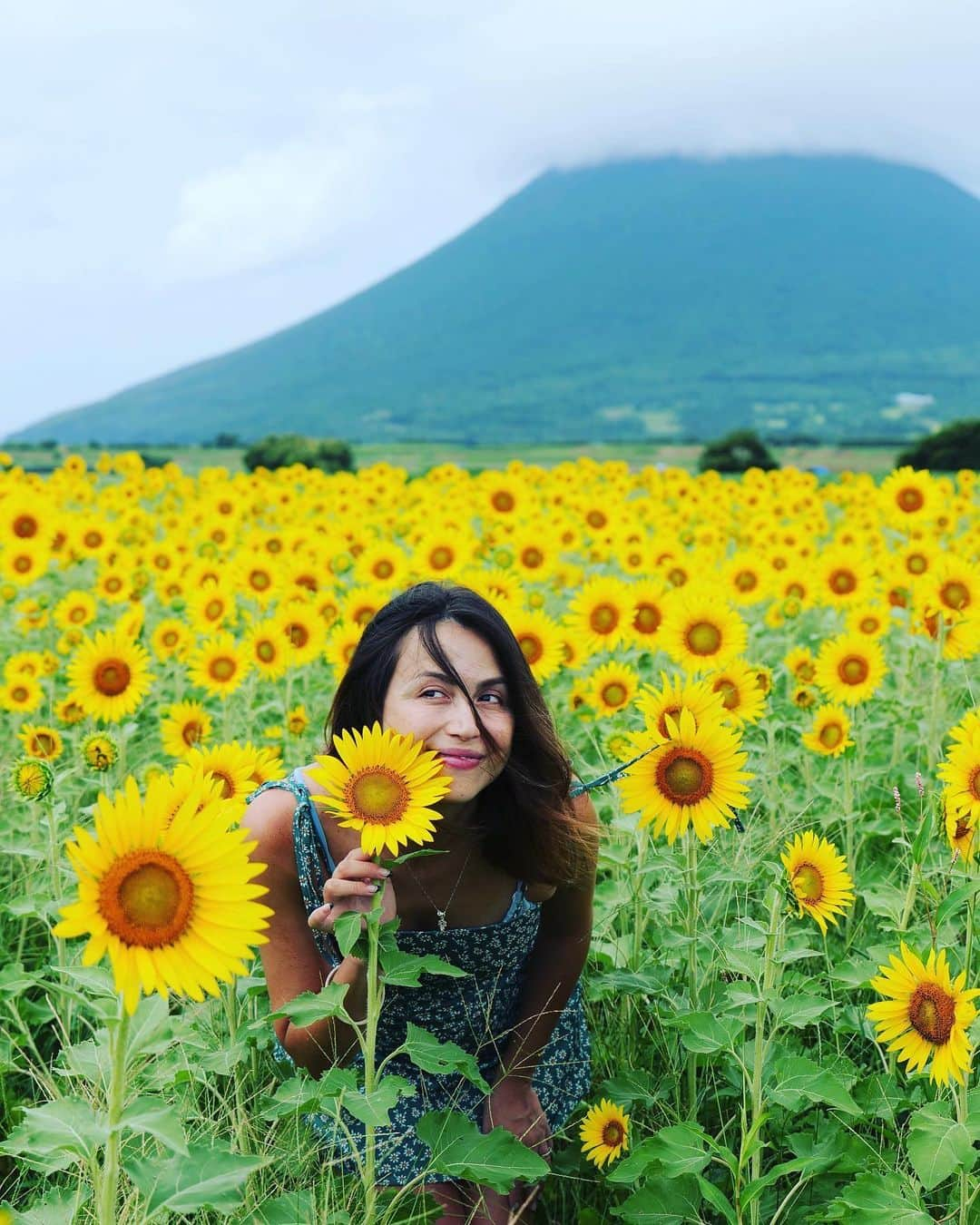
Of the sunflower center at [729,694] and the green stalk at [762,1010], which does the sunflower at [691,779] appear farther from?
the sunflower center at [729,694]

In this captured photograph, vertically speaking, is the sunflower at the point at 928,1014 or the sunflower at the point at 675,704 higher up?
the sunflower at the point at 675,704

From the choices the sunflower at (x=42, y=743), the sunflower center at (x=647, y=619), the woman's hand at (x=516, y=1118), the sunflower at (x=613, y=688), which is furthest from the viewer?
the sunflower center at (x=647, y=619)

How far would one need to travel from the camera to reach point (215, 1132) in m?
2.45

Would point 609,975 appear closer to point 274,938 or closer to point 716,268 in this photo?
point 274,938

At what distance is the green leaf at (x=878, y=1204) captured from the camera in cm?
219

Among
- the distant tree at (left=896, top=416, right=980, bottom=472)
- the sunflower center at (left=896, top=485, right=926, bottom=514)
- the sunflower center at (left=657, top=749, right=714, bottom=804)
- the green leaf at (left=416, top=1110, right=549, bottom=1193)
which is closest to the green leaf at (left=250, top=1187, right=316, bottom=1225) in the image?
the green leaf at (left=416, top=1110, right=549, bottom=1193)

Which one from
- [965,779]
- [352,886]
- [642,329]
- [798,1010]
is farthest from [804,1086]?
[642,329]

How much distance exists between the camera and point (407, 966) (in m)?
2.05

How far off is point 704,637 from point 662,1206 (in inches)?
80.7

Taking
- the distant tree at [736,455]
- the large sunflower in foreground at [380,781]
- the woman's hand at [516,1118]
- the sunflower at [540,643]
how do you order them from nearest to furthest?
the large sunflower in foreground at [380,781], the woman's hand at [516,1118], the sunflower at [540,643], the distant tree at [736,455]

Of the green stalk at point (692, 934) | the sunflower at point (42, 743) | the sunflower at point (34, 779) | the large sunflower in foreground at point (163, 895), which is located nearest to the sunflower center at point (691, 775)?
the green stalk at point (692, 934)

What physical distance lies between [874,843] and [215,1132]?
8.75ft

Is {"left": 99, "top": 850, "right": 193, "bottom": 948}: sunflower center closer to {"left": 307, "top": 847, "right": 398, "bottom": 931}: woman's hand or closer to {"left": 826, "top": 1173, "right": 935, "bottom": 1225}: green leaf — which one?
{"left": 307, "top": 847, "right": 398, "bottom": 931}: woman's hand

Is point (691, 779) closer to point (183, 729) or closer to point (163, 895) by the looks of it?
point (163, 895)
